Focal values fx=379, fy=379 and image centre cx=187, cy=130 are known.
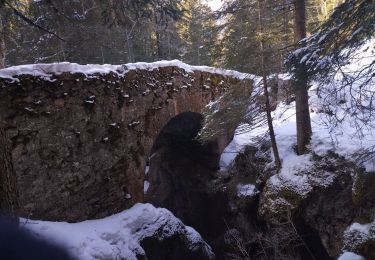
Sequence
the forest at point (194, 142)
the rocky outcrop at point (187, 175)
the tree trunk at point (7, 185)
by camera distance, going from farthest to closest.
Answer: the rocky outcrop at point (187, 175) < the forest at point (194, 142) < the tree trunk at point (7, 185)

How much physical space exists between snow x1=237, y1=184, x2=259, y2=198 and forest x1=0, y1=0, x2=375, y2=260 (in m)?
0.04

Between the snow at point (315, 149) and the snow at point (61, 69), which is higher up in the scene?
the snow at point (61, 69)

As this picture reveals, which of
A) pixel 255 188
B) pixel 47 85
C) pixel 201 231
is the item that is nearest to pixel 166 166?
pixel 201 231

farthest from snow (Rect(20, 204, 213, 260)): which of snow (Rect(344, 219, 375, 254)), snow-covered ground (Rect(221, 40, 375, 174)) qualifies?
snow-covered ground (Rect(221, 40, 375, 174))

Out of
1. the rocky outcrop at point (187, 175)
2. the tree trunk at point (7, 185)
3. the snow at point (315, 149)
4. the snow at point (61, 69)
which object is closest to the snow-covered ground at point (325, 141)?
the snow at point (315, 149)

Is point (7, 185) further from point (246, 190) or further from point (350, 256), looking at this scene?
point (246, 190)

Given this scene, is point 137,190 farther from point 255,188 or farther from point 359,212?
point 359,212

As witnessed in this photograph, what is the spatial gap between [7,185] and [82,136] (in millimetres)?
3794

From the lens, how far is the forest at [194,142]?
5.80 meters

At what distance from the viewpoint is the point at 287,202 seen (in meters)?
9.09

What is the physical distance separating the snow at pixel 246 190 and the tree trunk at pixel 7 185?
25.6ft

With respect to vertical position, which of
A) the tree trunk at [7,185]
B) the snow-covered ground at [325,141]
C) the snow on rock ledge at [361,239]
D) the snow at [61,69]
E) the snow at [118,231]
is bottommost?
the snow on rock ledge at [361,239]

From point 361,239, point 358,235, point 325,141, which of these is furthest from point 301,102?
point 361,239

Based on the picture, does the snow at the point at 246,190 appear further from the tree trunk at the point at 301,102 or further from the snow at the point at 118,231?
the snow at the point at 118,231
